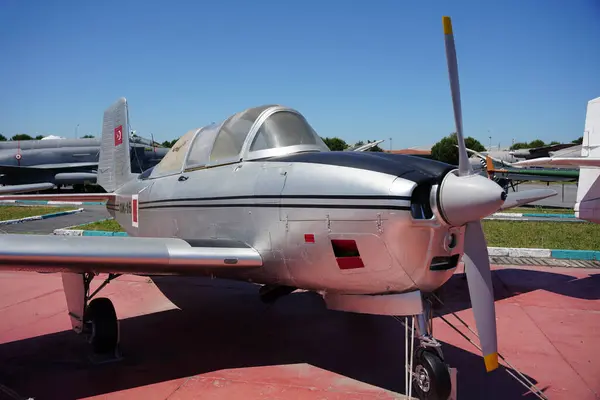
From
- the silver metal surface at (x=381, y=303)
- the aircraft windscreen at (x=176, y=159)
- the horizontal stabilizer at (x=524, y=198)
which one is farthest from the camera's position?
the horizontal stabilizer at (x=524, y=198)

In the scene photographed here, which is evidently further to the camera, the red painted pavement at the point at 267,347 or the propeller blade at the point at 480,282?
the red painted pavement at the point at 267,347

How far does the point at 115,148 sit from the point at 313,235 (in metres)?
6.39

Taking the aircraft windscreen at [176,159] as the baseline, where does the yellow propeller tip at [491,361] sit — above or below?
below

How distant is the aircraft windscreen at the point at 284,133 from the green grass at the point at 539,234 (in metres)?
7.97

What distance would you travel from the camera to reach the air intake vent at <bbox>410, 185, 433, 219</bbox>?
3434 millimetres

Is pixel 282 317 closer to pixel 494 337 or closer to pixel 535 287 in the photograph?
pixel 494 337

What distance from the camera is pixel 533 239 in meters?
12.3

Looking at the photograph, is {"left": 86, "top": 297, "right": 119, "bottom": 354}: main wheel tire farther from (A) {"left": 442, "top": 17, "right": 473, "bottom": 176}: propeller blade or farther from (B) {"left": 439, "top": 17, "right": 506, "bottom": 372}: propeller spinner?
(A) {"left": 442, "top": 17, "right": 473, "bottom": 176}: propeller blade

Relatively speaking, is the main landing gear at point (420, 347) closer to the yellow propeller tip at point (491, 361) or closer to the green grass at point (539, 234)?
the yellow propeller tip at point (491, 361)

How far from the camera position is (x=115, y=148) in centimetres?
895

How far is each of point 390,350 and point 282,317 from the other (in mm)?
1716

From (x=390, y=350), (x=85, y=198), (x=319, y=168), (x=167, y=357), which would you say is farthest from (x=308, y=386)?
(x=85, y=198)

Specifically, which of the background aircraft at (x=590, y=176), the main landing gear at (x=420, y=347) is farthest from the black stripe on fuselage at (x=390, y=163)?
the background aircraft at (x=590, y=176)

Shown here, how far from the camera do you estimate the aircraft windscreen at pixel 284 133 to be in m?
4.80
